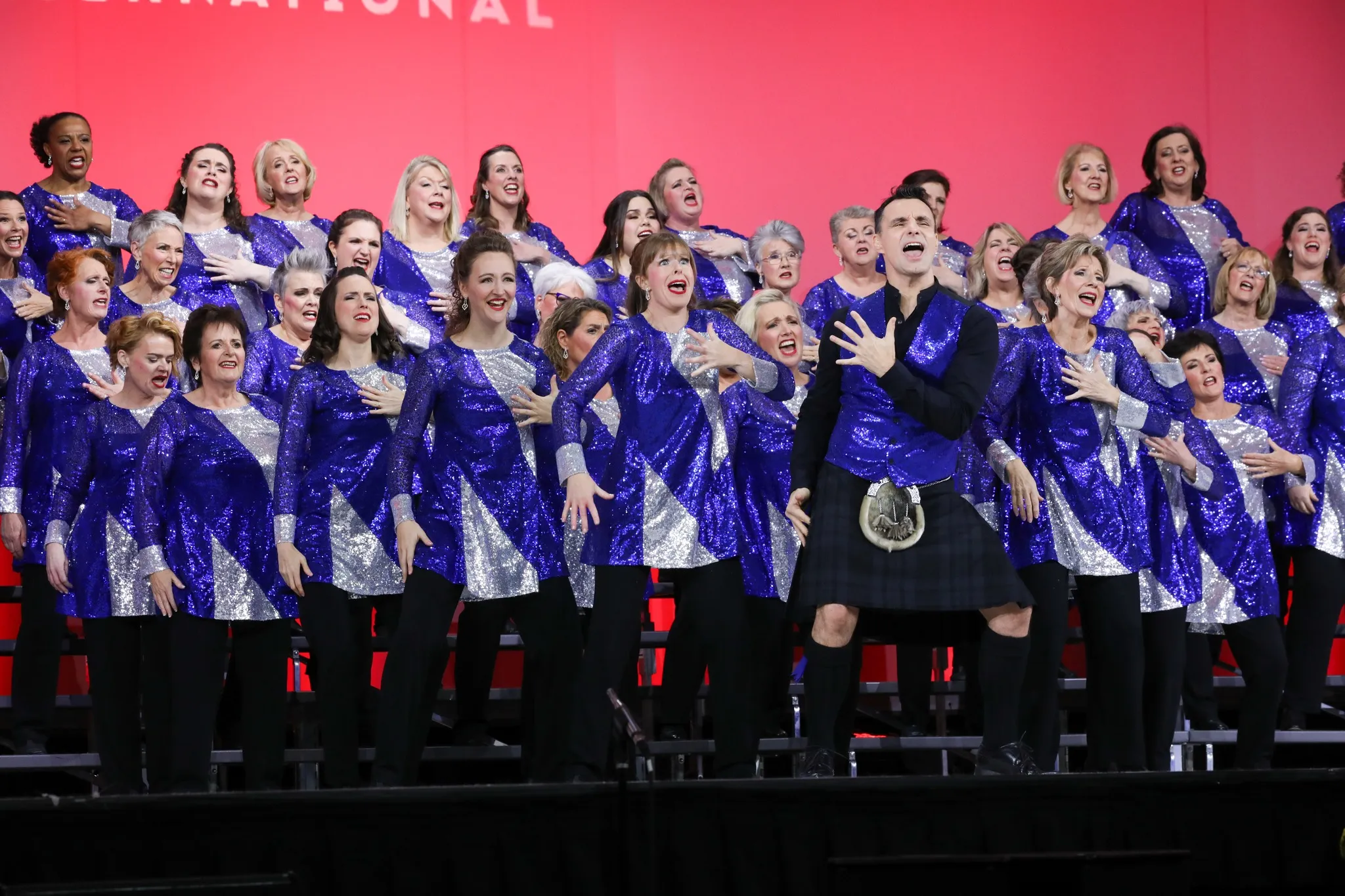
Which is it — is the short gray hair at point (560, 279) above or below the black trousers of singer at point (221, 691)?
above

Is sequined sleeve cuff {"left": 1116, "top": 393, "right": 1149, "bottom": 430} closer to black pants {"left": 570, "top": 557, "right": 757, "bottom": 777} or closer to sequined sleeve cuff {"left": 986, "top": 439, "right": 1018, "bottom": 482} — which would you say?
sequined sleeve cuff {"left": 986, "top": 439, "right": 1018, "bottom": 482}

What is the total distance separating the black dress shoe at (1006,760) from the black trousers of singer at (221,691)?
1896 millimetres

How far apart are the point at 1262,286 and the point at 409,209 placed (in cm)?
320

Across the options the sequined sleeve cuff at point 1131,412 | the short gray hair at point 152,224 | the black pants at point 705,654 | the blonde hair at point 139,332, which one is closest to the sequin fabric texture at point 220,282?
the short gray hair at point 152,224

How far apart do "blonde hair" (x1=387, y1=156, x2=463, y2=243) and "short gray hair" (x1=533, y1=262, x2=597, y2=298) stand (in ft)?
1.19

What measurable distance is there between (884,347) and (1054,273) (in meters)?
0.99

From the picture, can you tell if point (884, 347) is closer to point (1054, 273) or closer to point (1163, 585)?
point (1054, 273)

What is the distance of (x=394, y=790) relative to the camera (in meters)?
3.62

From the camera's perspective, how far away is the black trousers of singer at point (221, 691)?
4605 mm

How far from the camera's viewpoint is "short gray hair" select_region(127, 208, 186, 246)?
577cm

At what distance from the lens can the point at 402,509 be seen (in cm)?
464

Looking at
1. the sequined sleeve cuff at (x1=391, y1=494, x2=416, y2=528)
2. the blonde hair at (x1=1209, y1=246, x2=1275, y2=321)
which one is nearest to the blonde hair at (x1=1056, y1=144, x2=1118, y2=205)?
the blonde hair at (x1=1209, y1=246, x2=1275, y2=321)

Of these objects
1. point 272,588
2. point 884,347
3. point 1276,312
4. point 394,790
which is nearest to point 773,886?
point 394,790

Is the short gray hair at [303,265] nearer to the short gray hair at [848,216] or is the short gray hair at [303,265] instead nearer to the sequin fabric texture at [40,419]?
the sequin fabric texture at [40,419]
